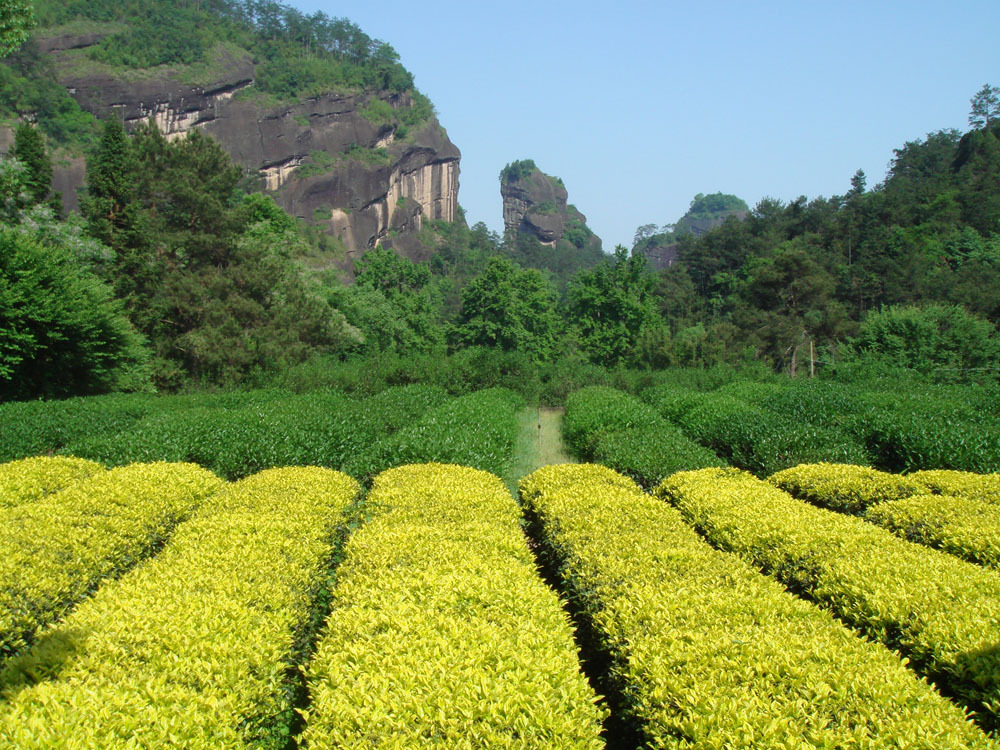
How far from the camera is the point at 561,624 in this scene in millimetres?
4637

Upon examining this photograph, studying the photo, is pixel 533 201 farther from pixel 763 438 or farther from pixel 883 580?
pixel 883 580

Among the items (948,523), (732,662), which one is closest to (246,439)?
(732,662)

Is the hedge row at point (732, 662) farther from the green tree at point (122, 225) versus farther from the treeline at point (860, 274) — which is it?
the treeline at point (860, 274)

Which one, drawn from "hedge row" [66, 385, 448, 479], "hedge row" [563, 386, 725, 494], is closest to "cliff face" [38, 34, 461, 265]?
"hedge row" [66, 385, 448, 479]

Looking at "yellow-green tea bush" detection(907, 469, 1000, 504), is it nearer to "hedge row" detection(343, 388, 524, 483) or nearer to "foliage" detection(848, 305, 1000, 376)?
"hedge row" detection(343, 388, 524, 483)

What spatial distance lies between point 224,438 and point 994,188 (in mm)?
61345

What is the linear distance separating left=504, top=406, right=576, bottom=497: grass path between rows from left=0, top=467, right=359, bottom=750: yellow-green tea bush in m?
7.51

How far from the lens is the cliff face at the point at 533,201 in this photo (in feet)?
486

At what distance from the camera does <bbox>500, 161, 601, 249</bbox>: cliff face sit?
5832 inches

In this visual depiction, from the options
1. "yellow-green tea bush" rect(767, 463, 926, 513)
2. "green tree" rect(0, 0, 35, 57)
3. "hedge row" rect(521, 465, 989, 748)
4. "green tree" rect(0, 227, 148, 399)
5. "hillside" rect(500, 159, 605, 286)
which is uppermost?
"hillside" rect(500, 159, 605, 286)

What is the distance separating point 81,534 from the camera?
6609mm

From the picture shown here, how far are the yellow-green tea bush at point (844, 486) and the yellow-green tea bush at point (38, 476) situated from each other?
1106 cm

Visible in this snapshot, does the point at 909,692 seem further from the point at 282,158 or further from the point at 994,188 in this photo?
the point at 282,158

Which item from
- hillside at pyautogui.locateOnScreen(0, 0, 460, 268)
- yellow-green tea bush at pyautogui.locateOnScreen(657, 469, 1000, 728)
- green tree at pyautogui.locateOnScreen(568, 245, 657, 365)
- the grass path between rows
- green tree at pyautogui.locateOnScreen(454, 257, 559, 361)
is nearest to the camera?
yellow-green tea bush at pyautogui.locateOnScreen(657, 469, 1000, 728)
